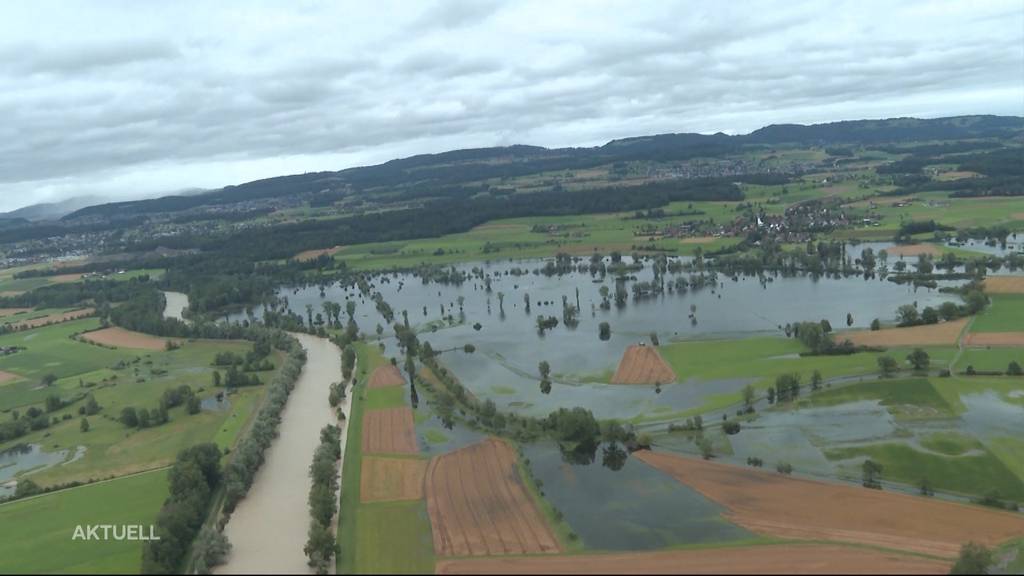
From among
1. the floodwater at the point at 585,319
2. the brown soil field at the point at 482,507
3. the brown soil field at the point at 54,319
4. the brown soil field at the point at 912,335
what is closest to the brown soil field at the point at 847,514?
the brown soil field at the point at 482,507

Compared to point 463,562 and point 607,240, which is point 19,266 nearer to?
point 607,240

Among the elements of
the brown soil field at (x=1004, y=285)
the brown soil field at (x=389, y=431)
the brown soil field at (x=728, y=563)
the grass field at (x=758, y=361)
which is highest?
the brown soil field at (x=1004, y=285)

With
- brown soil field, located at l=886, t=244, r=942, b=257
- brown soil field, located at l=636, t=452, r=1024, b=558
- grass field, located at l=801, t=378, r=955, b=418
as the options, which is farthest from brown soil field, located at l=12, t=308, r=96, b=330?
brown soil field, located at l=886, t=244, r=942, b=257

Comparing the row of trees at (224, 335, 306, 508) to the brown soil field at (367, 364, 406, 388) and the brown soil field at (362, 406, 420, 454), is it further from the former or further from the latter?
the brown soil field at (367, 364, 406, 388)

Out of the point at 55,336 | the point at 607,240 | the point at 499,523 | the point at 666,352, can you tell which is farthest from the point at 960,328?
the point at 55,336

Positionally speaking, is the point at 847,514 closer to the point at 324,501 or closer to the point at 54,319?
the point at 324,501

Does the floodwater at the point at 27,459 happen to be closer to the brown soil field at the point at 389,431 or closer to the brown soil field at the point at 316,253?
the brown soil field at the point at 389,431
